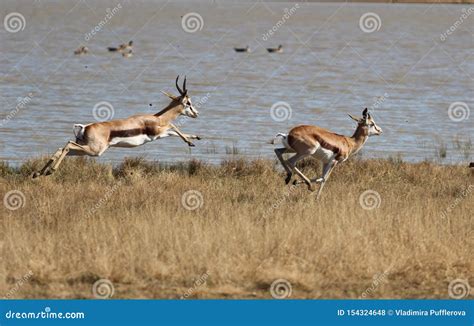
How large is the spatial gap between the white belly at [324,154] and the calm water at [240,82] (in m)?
5.87

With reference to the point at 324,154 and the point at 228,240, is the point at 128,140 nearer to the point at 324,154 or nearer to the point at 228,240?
the point at 324,154

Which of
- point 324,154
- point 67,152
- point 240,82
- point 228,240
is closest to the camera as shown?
point 228,240

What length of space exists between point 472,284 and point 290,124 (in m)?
15.4

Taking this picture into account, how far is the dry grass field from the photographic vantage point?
10.1 meters

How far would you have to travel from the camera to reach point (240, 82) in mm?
36656

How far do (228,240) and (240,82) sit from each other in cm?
2587

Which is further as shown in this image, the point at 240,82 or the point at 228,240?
the point at 240,82

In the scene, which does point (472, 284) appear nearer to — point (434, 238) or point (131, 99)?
point (434, 238)

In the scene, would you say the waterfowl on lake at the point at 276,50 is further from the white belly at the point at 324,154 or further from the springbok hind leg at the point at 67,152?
the springbok hind leg at the point at 67,152

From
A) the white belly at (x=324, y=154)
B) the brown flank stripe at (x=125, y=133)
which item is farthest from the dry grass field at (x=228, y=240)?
the brown flank stripe at (x=125, y=133)

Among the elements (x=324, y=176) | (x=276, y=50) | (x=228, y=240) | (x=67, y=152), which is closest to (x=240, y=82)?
(x=276, y=50)

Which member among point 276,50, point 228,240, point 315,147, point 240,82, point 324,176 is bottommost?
point 228,240

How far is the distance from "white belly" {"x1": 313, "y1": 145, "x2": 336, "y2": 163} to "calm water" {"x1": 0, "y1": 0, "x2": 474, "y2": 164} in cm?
587

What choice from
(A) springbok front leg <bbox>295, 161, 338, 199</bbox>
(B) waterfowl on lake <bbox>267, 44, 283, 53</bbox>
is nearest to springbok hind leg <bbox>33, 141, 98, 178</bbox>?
(A) springbok front leg <bbox>295, 161, 338, 199</bbox>
